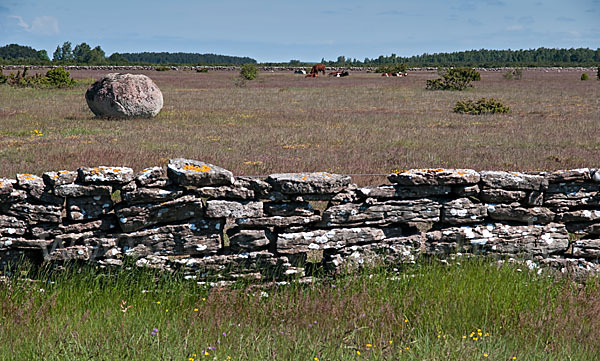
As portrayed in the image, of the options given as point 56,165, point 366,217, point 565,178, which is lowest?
point 56,165

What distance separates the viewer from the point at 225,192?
568cm

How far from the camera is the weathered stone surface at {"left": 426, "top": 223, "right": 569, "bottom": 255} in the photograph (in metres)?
6.12

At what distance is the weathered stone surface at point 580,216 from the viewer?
622 cm

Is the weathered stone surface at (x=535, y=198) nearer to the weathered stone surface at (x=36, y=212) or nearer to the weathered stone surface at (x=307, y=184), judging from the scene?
the weathered stone surface at (x=307, y=184)

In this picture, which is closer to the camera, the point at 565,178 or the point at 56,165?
the point at 565,178

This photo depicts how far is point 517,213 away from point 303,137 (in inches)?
504

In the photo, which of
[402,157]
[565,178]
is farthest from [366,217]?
[402,157]

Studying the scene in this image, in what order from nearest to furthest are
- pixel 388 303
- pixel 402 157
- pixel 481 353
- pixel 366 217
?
pixel 481 353, pixel 388 303, pixel 366 217, pixel 402 157

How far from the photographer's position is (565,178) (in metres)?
6.13

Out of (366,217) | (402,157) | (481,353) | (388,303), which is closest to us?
(481,353)

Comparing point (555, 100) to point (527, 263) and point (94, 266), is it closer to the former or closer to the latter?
point (527, 263)

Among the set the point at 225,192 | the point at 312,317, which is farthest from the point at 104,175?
the point at 312,317

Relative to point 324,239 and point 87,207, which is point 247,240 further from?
point 87,207

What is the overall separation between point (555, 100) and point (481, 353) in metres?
33.7
